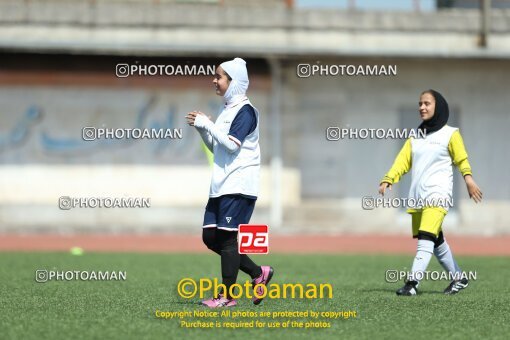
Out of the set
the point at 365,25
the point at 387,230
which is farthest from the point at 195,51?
the point at 387,230

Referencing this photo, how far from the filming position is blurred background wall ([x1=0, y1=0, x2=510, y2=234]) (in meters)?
25.7

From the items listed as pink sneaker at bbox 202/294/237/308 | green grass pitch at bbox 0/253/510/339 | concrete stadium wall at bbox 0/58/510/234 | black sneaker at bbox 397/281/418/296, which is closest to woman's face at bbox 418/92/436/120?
black sneaker at bbox 397/281/418/296

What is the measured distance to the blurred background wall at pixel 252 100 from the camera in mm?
25688

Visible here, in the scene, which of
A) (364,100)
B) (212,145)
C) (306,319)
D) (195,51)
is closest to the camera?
(306,319)

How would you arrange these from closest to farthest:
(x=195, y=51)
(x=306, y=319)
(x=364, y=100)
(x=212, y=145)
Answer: (x=306, y=319) → (x=212, y=145) → (x=195, y=51) → (x=364, y=100)

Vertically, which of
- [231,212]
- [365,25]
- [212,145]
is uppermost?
[365,25]

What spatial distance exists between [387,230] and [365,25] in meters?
5.13

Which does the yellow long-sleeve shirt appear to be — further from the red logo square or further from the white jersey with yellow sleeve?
the red logo square

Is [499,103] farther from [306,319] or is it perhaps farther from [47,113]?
[306,319]

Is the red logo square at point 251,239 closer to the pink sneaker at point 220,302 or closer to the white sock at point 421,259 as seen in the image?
the pink sneaker at point 220,302

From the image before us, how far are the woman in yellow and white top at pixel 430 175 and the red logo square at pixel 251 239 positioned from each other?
1767 millimetres

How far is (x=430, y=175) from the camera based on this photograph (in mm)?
10086

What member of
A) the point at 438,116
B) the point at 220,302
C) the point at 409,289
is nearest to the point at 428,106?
the point at 438,116

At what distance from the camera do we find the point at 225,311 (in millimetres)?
8469
